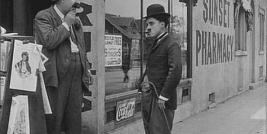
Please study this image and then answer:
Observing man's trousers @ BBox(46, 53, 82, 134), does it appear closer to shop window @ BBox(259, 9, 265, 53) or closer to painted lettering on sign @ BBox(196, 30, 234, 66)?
painted lettering on sign @ BBox(196, 30, 234, 66)

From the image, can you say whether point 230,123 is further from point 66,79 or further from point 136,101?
point 66,79

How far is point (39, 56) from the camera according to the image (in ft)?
13.0

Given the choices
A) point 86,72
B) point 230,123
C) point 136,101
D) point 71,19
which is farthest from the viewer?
point 230,123

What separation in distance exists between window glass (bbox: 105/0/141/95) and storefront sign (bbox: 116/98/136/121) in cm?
18

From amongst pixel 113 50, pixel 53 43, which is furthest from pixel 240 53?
pixel 53 43

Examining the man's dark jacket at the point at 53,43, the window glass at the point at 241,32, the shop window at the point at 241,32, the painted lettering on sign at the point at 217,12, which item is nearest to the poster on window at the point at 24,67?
the man's dark jacket at the point at 53,43

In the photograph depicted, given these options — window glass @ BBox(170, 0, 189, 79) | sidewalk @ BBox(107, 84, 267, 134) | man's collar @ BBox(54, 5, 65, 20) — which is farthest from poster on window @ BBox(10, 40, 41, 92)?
window glass @ BBox(170, 0, 189, 79)

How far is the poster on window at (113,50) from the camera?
666 centimetres

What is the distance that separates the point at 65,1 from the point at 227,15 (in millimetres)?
10828

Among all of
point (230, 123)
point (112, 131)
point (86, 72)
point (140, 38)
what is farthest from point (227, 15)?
point (86, 72)

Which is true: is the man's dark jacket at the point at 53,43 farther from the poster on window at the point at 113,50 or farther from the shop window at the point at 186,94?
the shop window at the point at 186,94

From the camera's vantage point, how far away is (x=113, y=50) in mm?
6859

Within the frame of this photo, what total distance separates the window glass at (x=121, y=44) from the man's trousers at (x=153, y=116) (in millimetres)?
1433

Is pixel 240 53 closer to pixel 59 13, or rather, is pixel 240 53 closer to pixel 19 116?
pixel 59 13
